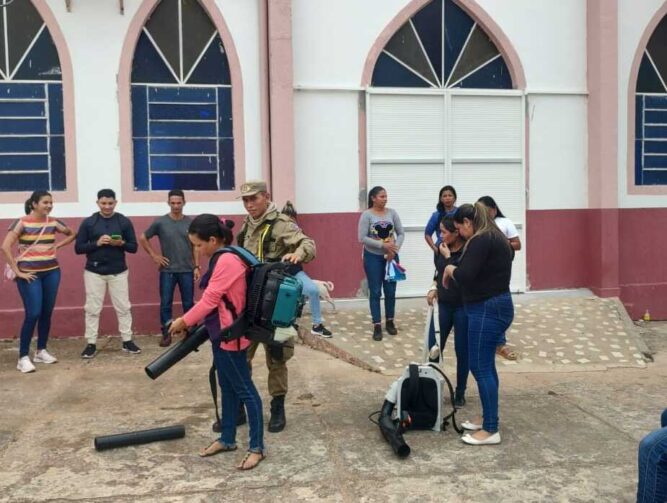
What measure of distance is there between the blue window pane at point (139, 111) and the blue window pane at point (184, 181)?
0.57m

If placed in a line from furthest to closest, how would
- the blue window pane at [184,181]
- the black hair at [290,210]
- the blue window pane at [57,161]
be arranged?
the blue window pane at [184,181] < the blue window pane at [57,161] < the black hair at [290,210]

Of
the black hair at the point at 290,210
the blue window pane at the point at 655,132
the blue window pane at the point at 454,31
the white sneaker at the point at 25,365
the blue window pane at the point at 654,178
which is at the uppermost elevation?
the blue window pane at the point at 454,31

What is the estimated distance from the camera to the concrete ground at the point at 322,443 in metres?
3.85

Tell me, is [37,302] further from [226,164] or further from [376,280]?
[376,280]

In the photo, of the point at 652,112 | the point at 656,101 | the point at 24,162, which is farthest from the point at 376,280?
the point at 656,101

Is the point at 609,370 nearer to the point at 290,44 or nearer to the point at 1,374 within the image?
the point at 290,44

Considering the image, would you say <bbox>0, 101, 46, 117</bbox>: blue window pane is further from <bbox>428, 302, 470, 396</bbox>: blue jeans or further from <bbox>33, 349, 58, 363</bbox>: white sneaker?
<bbox>428, 302, 470, 396</bbox>: blue jeans

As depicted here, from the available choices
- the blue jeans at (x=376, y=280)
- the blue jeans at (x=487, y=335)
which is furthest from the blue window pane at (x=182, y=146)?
the blue jeans at (x=487, y=335)

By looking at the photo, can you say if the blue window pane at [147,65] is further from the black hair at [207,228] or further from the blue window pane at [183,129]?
the black hair at [207,228]

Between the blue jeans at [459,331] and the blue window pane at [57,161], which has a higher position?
the blue window pane at [57,161]

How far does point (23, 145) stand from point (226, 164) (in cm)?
242

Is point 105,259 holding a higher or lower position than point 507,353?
higher

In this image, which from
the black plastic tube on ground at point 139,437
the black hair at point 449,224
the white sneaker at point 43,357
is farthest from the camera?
the white sneaker at point 43,357

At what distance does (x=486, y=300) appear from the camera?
14.7 ft
